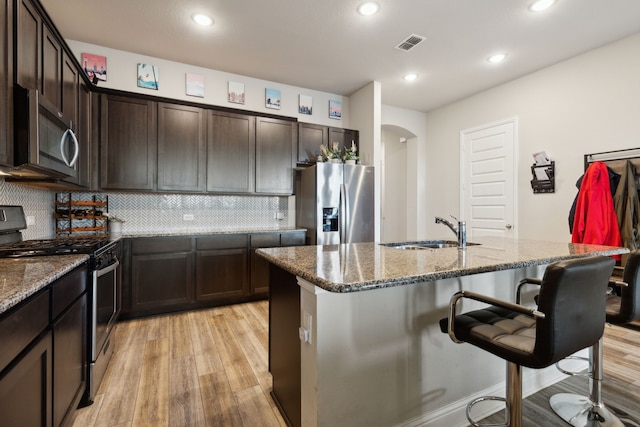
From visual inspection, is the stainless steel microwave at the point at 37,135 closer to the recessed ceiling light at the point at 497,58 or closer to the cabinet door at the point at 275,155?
the cabinet door at the point at 275,155

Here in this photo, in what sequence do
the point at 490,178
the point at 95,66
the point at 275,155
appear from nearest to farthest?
the point at 95,66, the point at 275,155, the point at 490,178

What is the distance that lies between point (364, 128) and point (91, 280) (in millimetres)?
3685

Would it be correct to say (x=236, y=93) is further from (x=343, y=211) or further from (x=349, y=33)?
(x=343, y=211)

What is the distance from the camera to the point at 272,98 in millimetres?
4258

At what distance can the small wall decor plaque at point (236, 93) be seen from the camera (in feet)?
13.1

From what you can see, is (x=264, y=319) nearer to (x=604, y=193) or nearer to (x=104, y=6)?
(x=104, y=6)

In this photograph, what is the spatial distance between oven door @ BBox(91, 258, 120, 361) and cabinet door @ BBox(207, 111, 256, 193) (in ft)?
5.38

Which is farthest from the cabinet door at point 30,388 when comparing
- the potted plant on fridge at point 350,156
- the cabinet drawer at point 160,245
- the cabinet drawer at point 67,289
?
the potted plant on fridge at point 350,156

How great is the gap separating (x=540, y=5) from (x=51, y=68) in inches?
154

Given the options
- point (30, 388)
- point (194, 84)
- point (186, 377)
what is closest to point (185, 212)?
point (194, 84)

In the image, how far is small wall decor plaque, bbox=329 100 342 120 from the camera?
4.67m

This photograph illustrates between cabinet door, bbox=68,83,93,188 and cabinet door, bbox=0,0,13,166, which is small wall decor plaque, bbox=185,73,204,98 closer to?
cabinet door, bbox=68,83,93,188

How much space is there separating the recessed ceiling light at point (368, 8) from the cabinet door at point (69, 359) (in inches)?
118

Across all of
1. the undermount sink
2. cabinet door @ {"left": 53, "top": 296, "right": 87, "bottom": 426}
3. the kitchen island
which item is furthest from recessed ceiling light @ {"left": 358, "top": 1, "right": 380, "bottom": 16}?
cabinet door @ {"left": 53, "top": 296, "right": 87, "bottom": 426}
